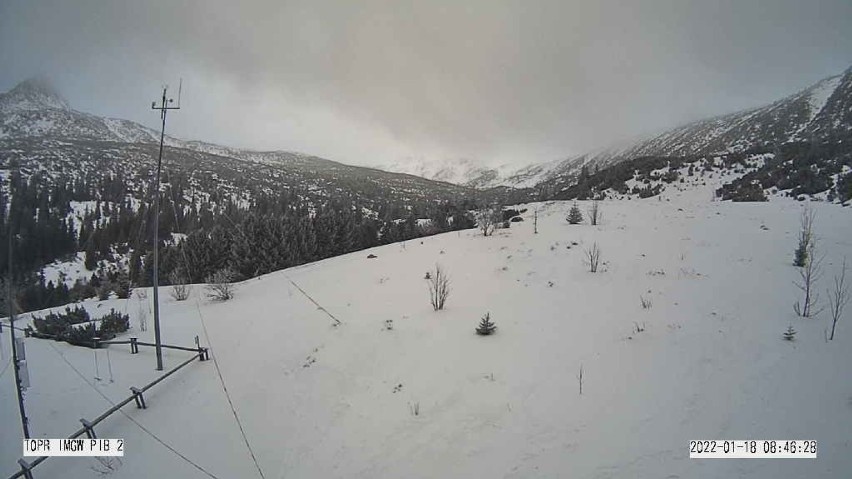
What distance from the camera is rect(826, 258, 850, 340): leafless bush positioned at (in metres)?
6.61

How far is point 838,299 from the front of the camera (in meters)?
6.84

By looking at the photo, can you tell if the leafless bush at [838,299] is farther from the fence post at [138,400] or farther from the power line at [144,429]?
the fence post at [138,400]

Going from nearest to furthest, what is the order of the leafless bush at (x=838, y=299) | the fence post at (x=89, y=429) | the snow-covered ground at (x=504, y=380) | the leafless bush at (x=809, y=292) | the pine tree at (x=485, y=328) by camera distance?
the snow-covered ground at (x=504, y=380), the fence post at (x=89, y=429), the leafless bush at (x=838, y=299), the leafless bush at (x=809, y=292), the pine tree at (x=485, y=328)

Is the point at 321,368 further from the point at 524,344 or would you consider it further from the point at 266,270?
the point at 266,270

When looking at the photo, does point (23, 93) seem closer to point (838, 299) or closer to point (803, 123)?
point (838, 299)

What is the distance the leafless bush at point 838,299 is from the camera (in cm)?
661

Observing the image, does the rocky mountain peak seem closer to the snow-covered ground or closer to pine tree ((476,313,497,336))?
the snow-covered ground

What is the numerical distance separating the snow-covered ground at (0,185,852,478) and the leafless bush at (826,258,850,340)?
214mm

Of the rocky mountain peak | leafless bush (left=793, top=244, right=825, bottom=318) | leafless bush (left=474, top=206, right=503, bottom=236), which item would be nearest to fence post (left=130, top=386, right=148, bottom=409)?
the rocky mountain peak

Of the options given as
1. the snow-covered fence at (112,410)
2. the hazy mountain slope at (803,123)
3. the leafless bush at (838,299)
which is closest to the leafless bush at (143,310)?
the snow-covered fence at (112,410)

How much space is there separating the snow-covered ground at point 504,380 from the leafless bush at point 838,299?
0.70 feet

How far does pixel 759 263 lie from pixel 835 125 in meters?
52.6

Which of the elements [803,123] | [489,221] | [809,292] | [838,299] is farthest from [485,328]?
[803,123]

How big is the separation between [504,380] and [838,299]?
22.9ft
